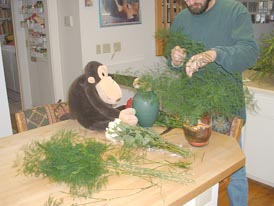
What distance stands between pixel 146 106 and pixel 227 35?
0.59 m

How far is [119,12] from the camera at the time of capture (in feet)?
10.9

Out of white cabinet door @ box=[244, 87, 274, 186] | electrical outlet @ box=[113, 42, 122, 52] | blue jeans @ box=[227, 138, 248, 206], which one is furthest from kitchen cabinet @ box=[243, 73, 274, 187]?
electrical outlet @ box=[113, 42, 122, 52]

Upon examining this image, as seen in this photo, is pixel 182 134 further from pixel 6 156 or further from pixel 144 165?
pixel 6 156

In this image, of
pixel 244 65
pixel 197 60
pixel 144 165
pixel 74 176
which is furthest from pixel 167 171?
pixel 244 65

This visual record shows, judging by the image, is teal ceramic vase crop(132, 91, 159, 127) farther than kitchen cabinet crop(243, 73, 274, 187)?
No

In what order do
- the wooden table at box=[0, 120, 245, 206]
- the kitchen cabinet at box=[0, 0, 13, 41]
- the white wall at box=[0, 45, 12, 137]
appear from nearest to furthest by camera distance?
the wooden table at box=[0, 120, 245, 206] → the white wall at box=[0, 45, 12, 137] → the kitchen cabinet at box=[0, 0, 13, 41]

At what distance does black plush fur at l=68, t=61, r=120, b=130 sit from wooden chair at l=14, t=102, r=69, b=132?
31 centimetres

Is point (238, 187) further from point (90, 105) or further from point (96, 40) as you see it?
point (96, 40)

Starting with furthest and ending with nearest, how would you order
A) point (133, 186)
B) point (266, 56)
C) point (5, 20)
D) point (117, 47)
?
point (5, 20), point (117, 47), point (266, 56), point (133, 186)

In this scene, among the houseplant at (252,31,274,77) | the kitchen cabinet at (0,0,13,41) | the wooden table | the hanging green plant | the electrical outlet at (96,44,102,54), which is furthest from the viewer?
the kitchen cabinet at (0,0,13,41)

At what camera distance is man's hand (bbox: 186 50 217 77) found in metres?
1.35

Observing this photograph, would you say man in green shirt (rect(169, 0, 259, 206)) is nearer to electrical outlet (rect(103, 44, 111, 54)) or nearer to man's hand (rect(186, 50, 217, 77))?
man's hand (rect(186, 50, 217, 77))

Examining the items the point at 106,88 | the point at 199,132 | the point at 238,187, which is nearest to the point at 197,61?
the point at 199,132

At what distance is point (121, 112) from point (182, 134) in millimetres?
305
